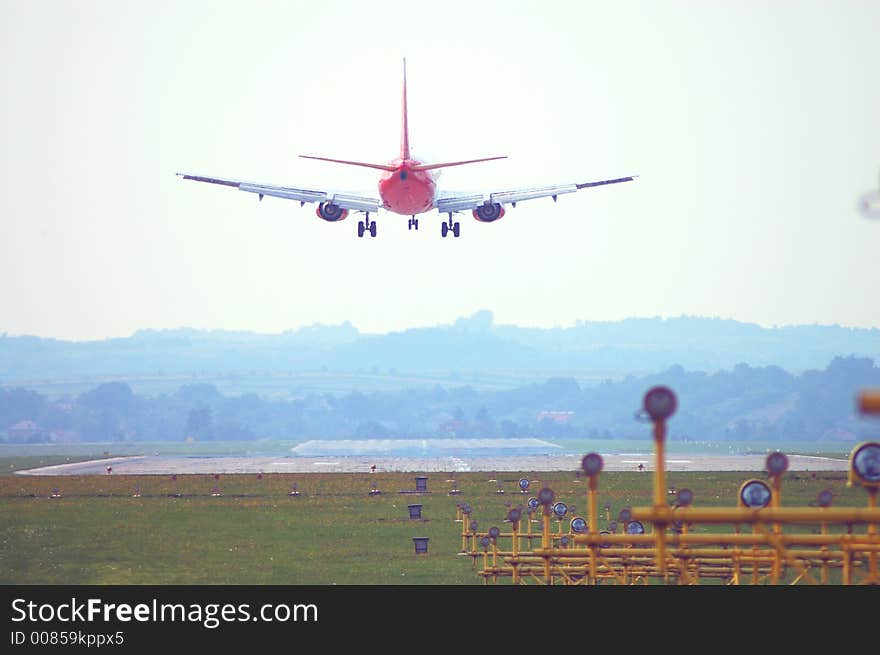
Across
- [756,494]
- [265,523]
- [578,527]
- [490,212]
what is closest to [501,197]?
[490,212]

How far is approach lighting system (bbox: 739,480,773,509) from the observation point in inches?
1235

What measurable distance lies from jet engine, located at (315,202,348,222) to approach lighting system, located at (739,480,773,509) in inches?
2410

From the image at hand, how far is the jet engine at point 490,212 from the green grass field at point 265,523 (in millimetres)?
18499

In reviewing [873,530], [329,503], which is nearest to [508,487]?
[329,503]

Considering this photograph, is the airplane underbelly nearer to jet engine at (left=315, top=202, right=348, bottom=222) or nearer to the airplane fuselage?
the airplane fuselage

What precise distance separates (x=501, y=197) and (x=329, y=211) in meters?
11.3

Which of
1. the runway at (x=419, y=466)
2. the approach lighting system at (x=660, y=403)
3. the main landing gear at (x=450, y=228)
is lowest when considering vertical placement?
the approach lighting system at (x=660, y=403)

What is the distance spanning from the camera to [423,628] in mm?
31000

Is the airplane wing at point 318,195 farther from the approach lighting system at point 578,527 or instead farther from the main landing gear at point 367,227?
the approach lighting system at point 578,527

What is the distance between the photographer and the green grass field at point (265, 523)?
56.3 metres

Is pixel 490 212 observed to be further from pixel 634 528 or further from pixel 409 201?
pixel 634 528

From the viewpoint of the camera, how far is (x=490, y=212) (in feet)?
295

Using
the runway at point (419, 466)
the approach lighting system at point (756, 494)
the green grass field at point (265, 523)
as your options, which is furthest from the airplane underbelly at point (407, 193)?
the approach lighting system at point (756, 494)

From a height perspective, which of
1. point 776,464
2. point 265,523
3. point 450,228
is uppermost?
point 450,228
